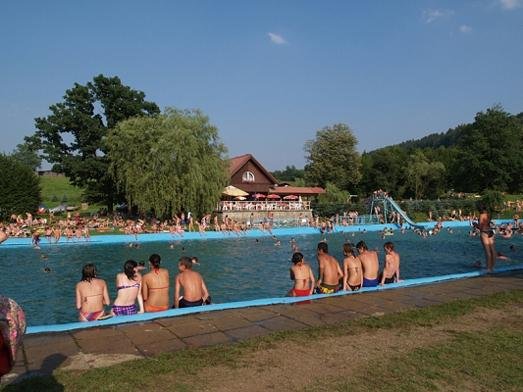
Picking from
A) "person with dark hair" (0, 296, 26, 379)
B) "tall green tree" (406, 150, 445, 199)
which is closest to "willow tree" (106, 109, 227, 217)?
"person with dark hair" (0, 296, 26, 379)

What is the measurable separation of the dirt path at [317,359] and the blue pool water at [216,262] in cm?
A: 746

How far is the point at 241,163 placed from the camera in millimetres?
48969

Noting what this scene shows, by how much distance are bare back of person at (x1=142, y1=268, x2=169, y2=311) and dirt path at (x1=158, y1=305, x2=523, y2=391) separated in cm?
314

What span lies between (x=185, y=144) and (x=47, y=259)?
1368 centimetres

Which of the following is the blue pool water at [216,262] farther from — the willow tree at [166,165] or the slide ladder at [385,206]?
the slide ladder at [385,206]

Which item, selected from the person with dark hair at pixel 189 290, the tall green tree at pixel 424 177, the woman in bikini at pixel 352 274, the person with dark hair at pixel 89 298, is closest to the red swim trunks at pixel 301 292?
the woman in bikini at pixel 352 274

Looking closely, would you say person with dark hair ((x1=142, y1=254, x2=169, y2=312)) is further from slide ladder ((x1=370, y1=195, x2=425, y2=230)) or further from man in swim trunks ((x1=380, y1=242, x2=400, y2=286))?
slide ladder ((x1=370, y1=195, x2=425, y2=230))

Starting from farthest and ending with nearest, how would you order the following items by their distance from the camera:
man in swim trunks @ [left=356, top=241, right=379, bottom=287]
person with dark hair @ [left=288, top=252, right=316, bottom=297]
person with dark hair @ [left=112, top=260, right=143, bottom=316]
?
man in swim trunks @ [left=356, top=241, right=379, bottom=287] < person with dark hair @ [left=288, top=252, right=316, bottom=297] < person with dark hair @ [left=112, top=260, right=143, bottom=316]

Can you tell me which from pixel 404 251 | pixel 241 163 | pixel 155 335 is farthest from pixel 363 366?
pixel 241 163

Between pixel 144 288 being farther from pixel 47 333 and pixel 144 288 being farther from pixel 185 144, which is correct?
pixel 185 144

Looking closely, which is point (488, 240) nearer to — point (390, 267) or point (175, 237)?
point (390, 267)

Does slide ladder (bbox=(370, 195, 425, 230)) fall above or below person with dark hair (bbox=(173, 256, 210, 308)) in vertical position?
above

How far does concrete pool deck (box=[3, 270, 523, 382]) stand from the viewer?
4914 millimetres

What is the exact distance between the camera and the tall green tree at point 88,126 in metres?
37.4
